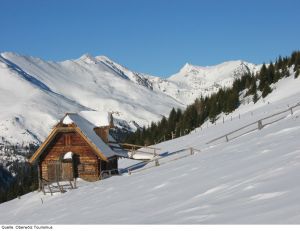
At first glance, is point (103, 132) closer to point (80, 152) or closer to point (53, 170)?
point (80, 152)

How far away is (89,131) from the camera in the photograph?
4191 centimetres

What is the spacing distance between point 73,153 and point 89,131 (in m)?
2.19

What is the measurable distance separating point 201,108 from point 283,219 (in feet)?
317

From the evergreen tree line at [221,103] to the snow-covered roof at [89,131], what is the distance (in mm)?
52063

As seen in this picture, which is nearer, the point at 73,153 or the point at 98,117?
the point at 73,153

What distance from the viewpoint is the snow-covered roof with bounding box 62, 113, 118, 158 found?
133 ft

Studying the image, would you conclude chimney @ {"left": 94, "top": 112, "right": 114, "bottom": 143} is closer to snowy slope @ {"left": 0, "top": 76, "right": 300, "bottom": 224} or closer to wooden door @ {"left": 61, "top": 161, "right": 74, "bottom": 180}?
wooden door @ {"left": 61, "top": 161, "right": 74, "bottom": 180}

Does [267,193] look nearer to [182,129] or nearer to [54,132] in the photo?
[54,132]

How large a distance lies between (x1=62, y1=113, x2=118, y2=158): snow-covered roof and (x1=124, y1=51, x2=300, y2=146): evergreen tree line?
2050 inches

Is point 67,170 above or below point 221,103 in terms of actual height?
below

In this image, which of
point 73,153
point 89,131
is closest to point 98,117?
point 89,131

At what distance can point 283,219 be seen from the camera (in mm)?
9914

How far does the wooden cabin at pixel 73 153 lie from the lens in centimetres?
4094

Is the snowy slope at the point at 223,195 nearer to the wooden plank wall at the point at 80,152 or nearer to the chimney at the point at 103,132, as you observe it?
the wooden plank wall at the point at 80,152
